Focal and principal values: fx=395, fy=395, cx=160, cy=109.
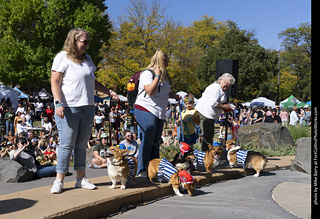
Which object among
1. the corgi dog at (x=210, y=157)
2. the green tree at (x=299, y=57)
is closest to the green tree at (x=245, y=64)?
the green tree at (x=299, y=57)

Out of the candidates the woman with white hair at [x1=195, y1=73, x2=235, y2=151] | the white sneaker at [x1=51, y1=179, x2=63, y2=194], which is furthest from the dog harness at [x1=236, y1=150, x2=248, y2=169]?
the white sneaker at [x1=51, y1=179, x2=63, y2=194]

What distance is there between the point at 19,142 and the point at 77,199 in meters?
4.26

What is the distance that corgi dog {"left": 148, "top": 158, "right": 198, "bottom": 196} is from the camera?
218 inches

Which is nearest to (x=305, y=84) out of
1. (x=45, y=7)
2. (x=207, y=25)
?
(x=207, y=25)

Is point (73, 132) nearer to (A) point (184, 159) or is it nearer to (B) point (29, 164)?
(A) point (184, 159)

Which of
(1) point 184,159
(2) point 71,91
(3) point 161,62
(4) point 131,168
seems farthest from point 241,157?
(2) point 71,91

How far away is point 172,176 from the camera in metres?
5.65

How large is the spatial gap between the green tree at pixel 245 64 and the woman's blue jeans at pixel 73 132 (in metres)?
38.0

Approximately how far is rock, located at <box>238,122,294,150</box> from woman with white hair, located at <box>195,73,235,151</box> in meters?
5.20

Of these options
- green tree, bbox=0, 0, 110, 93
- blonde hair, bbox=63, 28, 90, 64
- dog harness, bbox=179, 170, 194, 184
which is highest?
green tree, bbox=0, 0, 110, 93

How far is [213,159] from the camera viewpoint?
677 centimetres

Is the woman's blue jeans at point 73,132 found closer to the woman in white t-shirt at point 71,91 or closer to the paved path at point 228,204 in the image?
the woman in white t-shirt at point 71,91

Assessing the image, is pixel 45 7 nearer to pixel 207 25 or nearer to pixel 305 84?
pixel 207 25

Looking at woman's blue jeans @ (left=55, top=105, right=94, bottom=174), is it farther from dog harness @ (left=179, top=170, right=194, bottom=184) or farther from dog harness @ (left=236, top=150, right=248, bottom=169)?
dog harness @ (left=236, top=150, right=248, bottom=169)
